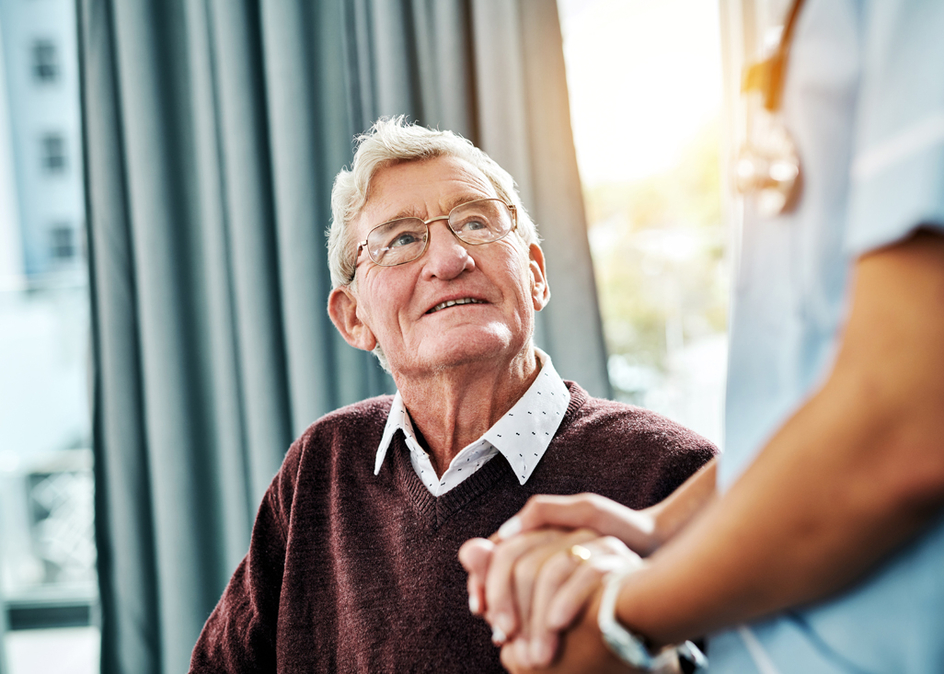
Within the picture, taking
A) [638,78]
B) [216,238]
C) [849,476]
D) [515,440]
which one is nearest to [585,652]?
[849,476]

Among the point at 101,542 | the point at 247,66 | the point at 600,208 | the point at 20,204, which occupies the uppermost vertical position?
the point at 247,66

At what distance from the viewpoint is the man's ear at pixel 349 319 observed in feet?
4.85

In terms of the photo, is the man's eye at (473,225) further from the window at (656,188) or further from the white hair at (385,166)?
the window at (656,188)

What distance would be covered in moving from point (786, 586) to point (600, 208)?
1.85m

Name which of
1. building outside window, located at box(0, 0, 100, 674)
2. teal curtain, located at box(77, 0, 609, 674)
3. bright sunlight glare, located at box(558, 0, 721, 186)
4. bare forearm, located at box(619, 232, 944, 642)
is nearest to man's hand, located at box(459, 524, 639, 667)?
bare forearm, located at box(619, 232, 944, 642)

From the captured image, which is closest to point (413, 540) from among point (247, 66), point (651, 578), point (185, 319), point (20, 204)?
point (651, 578)

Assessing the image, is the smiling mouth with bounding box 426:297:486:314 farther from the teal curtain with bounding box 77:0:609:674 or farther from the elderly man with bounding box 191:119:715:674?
the teal curtain with bounding box 77:0:609:674

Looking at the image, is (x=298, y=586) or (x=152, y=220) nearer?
(x=298, y=586)

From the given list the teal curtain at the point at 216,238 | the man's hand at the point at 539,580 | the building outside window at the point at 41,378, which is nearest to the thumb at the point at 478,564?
the man's hand at the point at 539,580

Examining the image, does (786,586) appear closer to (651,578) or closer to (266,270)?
(651,578)

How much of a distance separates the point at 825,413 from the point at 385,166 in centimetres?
112

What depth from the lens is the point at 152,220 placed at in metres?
1.96

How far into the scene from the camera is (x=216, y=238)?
1969 mm

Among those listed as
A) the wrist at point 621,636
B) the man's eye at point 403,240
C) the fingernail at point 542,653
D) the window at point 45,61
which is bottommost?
the fingernail at point 542,653
